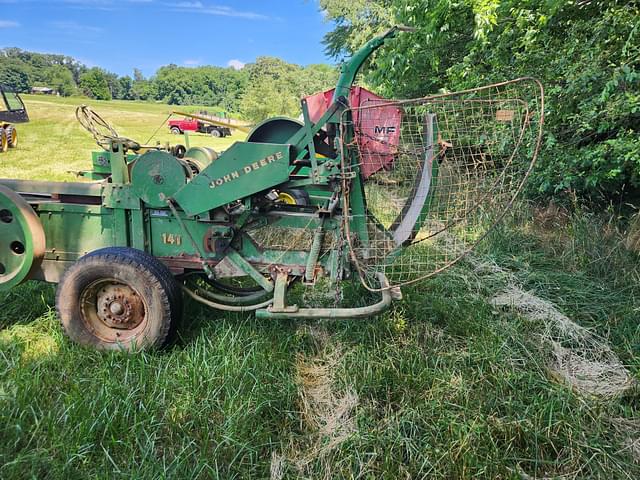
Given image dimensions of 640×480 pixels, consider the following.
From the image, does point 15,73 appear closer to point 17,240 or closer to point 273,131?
point 273,131

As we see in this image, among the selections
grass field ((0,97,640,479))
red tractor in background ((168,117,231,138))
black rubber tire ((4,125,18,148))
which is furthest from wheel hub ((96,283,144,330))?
red tractor in background ((168,117,231,138))

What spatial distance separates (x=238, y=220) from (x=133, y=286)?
829 millimetres

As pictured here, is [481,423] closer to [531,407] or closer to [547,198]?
[531,407]

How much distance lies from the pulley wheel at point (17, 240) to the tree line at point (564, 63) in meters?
3.89

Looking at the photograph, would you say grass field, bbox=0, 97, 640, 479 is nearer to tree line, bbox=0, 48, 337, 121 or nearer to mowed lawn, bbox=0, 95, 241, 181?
mowed lawn, bbox=0, 95, 241, 181

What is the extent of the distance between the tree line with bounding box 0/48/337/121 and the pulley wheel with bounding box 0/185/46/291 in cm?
2618

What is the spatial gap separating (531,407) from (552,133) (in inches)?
140

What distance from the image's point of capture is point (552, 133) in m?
5.15

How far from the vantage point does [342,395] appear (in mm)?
2920

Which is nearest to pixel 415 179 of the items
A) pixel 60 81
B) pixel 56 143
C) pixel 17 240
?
pixel 17 240

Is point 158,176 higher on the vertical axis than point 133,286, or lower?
higher

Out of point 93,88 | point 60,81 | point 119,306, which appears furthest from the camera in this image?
point 93,88

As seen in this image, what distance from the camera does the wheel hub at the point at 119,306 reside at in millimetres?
3219

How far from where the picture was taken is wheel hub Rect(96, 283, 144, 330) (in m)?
3.22
